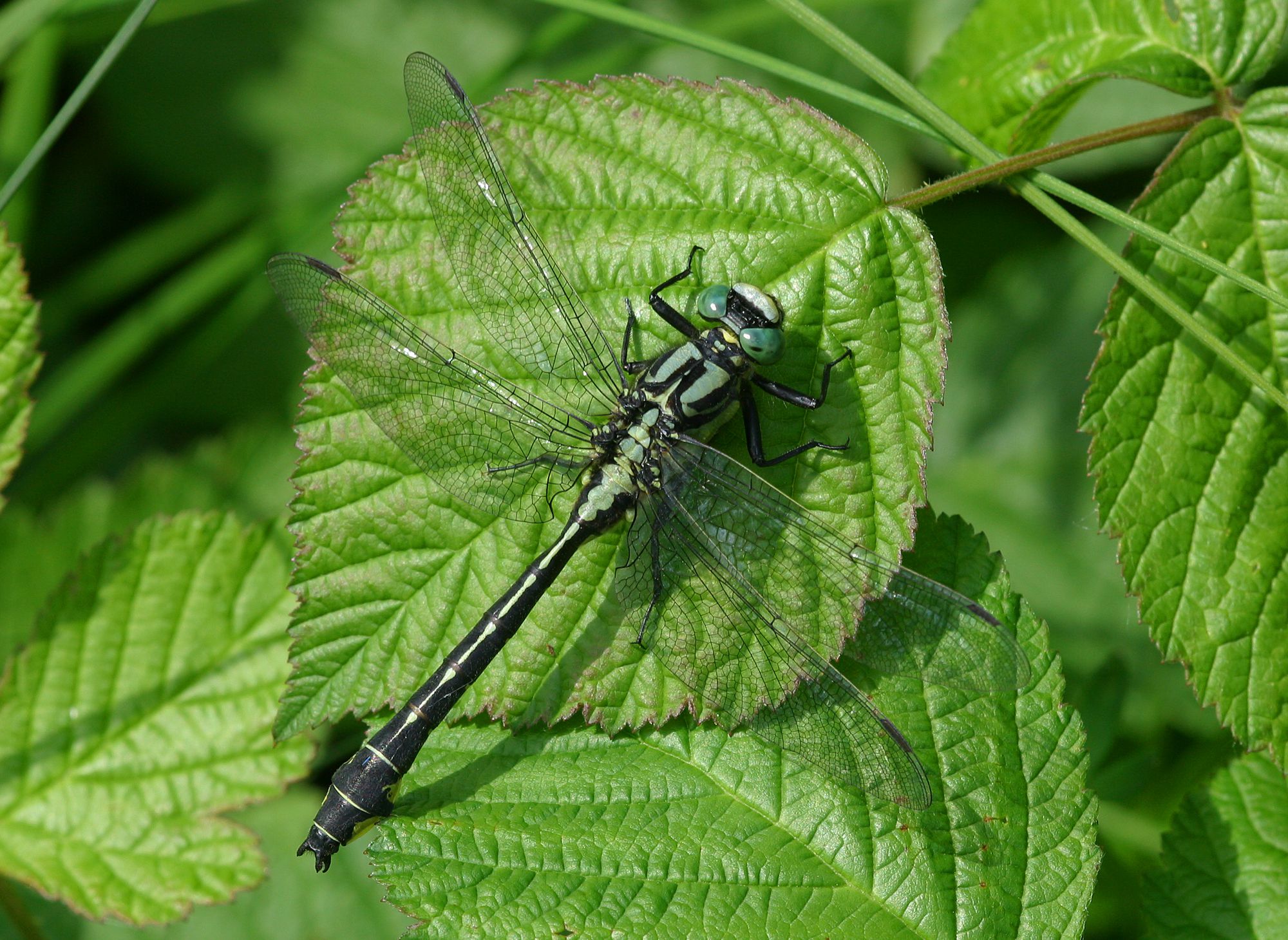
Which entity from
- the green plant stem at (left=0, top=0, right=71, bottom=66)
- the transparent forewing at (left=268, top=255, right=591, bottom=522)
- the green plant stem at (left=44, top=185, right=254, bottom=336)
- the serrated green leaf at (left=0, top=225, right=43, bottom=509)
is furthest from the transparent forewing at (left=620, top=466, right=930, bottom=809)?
the green plant stem at (left=44, top=185, right=254, bottom=336)

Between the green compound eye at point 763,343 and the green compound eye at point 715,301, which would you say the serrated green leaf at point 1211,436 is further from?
the green compound eye at point 715,301

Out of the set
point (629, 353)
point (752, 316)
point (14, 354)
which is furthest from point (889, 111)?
point (14, 354)

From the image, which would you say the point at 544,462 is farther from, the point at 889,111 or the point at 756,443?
the point at 889,111

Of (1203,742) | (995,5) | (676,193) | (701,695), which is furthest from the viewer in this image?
(1203,742)

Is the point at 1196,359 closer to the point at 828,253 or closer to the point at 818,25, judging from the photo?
the point at 828,253

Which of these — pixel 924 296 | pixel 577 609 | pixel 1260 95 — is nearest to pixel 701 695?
pixel 577 609

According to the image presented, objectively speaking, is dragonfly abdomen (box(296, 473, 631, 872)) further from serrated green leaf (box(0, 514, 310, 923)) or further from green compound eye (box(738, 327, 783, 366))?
green compound eye (box(738, 327, 783, 366))

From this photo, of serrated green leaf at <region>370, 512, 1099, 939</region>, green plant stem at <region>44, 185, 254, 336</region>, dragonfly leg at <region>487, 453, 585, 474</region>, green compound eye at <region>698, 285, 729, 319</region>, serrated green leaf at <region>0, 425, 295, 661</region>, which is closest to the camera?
serrated green leaf at <region>370, 512, 1099, 939</region>
